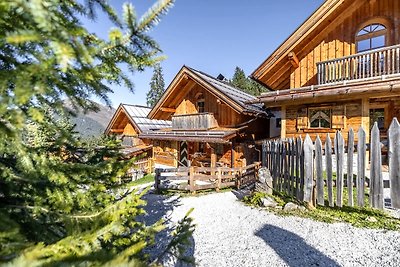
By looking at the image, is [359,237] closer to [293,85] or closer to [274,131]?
[293,85]

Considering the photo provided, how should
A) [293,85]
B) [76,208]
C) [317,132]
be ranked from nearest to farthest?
[76,208] < [317,132] < [293,85]

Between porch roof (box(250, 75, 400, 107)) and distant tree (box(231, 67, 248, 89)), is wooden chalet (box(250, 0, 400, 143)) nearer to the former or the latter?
porch roof (box(250, 75, 400, 107))

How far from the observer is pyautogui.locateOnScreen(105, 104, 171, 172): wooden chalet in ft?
72.3

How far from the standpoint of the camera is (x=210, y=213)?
7.85m

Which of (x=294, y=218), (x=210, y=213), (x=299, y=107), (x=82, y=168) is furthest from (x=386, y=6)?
(x=82, y=168)

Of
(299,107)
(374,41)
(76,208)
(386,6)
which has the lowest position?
(76,208)

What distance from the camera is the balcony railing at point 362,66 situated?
9.77 meters

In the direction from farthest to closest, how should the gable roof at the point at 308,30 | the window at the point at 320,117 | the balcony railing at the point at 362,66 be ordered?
the window at the point at 320,117 < the gable roof at the point at 308,30 < the balcony railing at the point at 362,66

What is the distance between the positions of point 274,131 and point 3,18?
16.3 meters

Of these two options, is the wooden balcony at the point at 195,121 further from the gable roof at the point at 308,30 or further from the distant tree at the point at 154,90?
the distant tree at the point at 154,90

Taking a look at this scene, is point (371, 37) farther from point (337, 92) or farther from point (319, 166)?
point (319, 166)

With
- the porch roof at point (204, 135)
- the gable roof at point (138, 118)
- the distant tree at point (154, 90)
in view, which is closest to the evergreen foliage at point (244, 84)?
the distant tree at point (154, 90)

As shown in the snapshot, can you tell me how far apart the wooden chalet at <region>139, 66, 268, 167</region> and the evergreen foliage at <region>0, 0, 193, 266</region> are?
38.7ft

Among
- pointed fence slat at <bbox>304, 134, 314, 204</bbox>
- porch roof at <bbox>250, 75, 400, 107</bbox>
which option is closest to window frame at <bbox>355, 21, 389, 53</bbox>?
porch roof at <bbox>250, 75, 400, 107</bbox>
